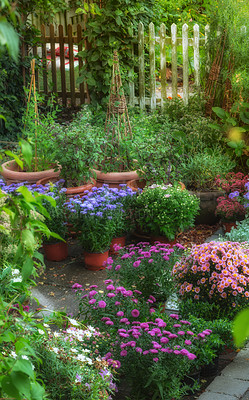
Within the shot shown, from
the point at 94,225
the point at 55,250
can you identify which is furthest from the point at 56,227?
the point at 94,225

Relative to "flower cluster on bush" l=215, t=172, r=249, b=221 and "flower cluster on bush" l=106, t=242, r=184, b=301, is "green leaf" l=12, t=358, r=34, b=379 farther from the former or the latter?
"flower cluster on bush" l=215, t=172, r=249, b=221

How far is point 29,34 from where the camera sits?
8297 millimetres

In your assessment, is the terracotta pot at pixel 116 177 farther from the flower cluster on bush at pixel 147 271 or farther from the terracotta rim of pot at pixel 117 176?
the flower cluster on bush at pixel 147 271

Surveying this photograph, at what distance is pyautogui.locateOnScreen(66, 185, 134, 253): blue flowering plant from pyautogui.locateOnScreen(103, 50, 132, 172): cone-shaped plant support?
103 cm

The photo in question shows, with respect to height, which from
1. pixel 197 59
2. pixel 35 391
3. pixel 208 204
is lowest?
pixel 208 204

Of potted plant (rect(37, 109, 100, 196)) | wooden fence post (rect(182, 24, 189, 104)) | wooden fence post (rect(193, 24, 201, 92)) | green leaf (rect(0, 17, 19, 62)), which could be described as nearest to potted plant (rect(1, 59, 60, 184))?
potted plant (rect(37, 109, 100, 196))

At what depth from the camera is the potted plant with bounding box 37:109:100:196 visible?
5.58 metres

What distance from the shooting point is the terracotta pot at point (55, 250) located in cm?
511

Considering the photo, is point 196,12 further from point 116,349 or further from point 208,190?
point 116,349

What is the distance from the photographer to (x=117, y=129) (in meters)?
6.38

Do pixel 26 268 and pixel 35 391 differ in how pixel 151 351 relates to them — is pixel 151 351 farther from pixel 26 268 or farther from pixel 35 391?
pixel 26 268

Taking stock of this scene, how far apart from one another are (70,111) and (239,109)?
10.8 feet

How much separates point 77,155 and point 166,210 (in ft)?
3.56

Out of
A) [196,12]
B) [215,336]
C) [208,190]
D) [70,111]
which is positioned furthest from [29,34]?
[215,336]
